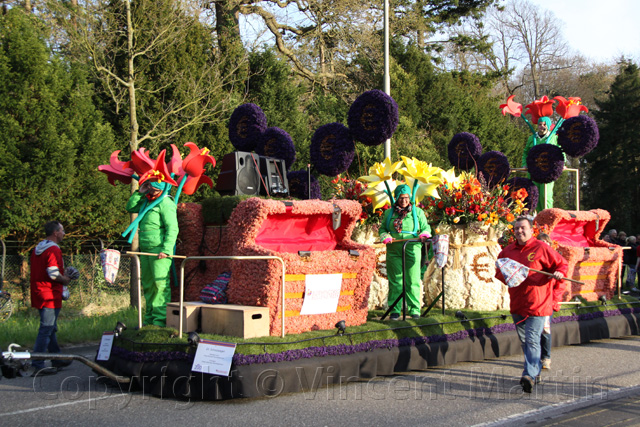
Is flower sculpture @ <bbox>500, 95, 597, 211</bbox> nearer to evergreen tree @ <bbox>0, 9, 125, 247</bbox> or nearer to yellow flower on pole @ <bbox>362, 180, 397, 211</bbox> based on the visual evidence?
yellow flower on pole @ <bbox>362, 180, 397, 211</bbox>

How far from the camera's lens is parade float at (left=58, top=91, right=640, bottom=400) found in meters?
5.89

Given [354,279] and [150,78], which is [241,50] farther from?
[354,279]

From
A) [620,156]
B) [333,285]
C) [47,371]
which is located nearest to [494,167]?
[333,285]

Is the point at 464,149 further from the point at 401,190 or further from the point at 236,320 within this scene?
the point at 236,320

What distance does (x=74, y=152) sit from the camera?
41.5 ft

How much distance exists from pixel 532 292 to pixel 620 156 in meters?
23.2

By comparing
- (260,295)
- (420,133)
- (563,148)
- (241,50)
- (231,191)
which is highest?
(241,50)

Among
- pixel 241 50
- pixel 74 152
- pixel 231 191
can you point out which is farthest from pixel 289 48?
pixel 231 191

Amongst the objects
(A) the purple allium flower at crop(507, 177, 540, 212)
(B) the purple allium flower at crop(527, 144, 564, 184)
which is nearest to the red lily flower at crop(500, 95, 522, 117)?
(B) the purple allium flower at crop(527, 144, 564, 184)

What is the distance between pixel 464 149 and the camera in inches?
440

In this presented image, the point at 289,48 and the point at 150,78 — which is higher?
the point at 289,48

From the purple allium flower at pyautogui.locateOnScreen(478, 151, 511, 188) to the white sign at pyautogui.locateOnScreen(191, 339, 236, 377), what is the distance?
706cm

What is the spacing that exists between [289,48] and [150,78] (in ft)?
21.5

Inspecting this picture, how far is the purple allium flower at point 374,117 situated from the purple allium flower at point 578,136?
359 cm
